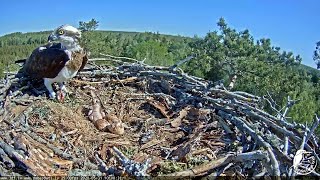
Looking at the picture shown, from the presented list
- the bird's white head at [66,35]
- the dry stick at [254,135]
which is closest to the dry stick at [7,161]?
the bird's white head at [66,35]

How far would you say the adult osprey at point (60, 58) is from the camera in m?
3.94

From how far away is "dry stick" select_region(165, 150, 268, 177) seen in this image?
2.80m

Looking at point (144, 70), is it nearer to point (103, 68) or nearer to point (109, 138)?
point (103, 68)

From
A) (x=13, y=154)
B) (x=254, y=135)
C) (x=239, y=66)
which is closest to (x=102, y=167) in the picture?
(x=13, y=154)

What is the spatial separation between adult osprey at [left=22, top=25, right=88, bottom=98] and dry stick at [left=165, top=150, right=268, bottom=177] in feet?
6.05

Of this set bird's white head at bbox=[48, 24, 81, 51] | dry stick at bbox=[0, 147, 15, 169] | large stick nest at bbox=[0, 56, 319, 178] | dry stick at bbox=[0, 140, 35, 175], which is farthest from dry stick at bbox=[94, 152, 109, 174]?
bird's white head at bbox=[48, 24, 81, 51]

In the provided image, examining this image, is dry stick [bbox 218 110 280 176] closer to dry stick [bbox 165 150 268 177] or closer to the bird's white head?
dry stick [bbox 165 150 268 177]

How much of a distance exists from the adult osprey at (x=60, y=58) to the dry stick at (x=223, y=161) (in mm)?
1845

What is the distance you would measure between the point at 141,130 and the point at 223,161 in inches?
46.7

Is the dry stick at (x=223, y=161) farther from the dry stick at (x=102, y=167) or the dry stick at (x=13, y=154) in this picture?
the dry stick at (x=13, y=154)

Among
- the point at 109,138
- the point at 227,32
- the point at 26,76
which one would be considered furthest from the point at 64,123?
the point at 227,32

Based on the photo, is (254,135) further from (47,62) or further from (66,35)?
(47,62)

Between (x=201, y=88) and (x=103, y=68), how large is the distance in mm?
1426

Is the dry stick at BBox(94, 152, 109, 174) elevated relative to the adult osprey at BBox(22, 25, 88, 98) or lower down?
lower down
